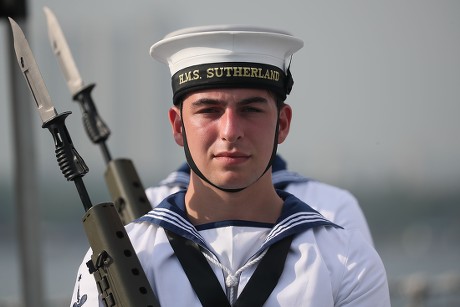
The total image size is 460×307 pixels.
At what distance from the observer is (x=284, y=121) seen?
4211mm

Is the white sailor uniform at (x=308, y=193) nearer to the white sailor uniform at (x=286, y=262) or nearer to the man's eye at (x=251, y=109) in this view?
the white sailor uniform at (x=286, y=262)

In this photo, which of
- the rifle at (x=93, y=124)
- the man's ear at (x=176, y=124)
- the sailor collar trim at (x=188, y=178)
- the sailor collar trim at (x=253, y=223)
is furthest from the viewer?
the sailor collar trim at (x=188, y=178)

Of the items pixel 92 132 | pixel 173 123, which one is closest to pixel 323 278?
pixel 173 123

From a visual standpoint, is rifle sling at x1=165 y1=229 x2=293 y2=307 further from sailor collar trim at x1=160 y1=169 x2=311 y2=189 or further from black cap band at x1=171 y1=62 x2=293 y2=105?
sailor collar trim at x1=160 y1=169 x2=311 y2=189

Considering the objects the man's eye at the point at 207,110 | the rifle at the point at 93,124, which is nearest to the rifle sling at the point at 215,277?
the man's eye at the point at 207,110

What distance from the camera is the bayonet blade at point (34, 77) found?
13.9ft

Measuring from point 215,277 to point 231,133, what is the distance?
1.74 feet

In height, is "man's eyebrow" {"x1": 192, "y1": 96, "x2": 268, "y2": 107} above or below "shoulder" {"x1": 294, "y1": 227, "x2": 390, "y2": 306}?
above

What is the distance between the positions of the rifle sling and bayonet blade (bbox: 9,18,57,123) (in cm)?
69

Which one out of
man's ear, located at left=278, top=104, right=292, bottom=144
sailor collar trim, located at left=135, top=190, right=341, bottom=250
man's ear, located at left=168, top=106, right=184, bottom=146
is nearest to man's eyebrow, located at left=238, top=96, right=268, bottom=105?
man's ear, located at left=278, top=104, right=292, bottom=144

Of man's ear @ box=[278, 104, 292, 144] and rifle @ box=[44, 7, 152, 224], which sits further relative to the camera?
rifle @ box=[44, 7, 152, 224]

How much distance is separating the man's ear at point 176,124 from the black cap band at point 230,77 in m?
0.09

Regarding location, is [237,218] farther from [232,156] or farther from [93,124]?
[93,124]

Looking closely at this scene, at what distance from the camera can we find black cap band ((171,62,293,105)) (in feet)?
13.1
